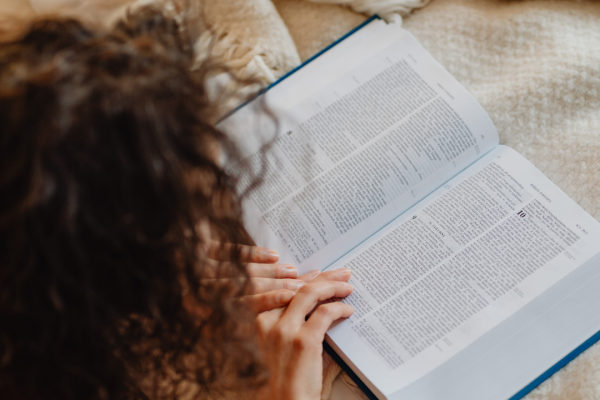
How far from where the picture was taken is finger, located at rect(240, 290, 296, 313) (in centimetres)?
61

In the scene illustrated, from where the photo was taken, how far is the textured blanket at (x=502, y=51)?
69cm

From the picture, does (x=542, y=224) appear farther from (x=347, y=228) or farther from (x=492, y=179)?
(x=347, y=228)

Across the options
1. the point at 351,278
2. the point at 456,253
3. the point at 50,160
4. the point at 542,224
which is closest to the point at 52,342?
the point at 50,160

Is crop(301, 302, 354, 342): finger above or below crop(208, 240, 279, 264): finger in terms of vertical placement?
below

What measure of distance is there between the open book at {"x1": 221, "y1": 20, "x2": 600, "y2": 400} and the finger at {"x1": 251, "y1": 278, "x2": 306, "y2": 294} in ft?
0.13

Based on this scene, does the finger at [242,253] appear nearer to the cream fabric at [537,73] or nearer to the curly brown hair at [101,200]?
the curly brown hair at [101,200]

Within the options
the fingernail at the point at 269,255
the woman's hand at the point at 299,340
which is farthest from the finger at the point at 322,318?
the fingernail at the point at 269,255

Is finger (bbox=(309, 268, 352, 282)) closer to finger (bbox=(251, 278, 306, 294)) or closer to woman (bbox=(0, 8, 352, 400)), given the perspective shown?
finger (bbox=(251, 278, 306, 294))

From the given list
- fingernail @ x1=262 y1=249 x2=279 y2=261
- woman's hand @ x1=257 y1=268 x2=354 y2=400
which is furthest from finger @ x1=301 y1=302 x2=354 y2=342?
fingernail @ x1=262 y1=249 x2=279 y2=261

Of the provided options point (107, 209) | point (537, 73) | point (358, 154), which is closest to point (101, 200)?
point (107, 209)

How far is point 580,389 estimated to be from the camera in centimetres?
57

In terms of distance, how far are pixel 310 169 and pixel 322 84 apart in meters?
0.16

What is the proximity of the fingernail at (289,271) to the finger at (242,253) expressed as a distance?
0.8 inches

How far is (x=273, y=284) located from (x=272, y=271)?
0.8 inches
